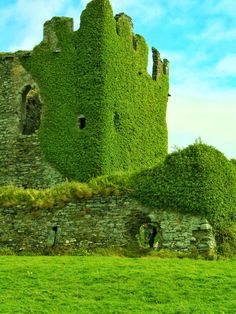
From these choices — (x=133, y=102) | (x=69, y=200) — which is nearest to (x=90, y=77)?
(x=133, y=102)

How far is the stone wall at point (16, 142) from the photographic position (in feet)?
107

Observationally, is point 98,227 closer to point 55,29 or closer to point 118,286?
point 118,286

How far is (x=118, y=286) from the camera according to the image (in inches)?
672

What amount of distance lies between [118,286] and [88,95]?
16.2 meters

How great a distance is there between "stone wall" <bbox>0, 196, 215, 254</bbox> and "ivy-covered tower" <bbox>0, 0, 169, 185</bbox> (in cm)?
557

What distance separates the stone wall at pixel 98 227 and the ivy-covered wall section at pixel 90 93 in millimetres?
5515

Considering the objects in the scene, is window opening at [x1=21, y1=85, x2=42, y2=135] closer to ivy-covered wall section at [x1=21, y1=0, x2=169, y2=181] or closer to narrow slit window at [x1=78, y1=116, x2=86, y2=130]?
ivy-covered wall section at [x1=21, y1=0, x2=169, y2=181]

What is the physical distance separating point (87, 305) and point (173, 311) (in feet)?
7.15

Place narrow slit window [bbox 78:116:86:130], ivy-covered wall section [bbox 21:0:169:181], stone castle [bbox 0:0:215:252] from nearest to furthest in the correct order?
ivy-covered wall section [bbox 21:0:169:181]
stone castle [bbox 0:0:215:252]
narrow slit window [bbox 78:116:86:130]

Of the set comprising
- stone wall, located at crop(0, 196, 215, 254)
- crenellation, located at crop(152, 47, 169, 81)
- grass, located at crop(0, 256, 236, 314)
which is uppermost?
crenellation, located at crop(152, 47, 169, 81)

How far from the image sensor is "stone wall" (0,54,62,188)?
3253 centimetres

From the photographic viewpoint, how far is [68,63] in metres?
32.9

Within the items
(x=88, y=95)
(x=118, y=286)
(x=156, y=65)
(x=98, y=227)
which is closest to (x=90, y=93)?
(x=88, y=95)

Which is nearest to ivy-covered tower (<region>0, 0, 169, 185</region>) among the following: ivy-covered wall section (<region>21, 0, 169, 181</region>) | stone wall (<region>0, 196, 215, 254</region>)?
ivy-covered wall section (<region>21, 0, 169, 181</region>)
